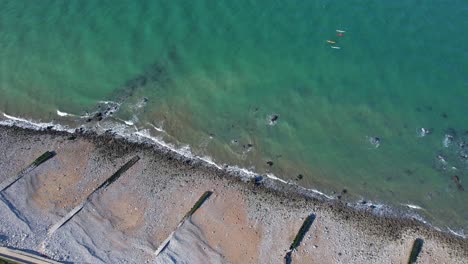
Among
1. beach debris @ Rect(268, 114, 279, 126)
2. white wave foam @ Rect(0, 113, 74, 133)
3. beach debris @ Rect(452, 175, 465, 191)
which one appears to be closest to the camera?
beach debris @ Rect(452, 175, 465, 191)

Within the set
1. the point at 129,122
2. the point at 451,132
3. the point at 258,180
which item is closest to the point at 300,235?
the point at 258,180

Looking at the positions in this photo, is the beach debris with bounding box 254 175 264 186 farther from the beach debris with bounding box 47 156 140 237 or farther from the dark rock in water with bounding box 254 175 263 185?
the beach debris with bounding box 47 156 140 237

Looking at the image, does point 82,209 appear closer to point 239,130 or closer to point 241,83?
point 239,130

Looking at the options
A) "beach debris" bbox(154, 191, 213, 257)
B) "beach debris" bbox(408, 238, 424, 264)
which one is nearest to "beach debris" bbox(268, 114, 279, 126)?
"beach debris" bbox(154, 191, 213, 257)

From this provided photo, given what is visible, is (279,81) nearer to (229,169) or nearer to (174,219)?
(229,169)

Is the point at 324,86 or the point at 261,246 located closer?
the point at 261,246

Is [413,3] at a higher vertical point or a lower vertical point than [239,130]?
higher

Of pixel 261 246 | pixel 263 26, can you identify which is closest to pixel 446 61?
pixel 263 26
